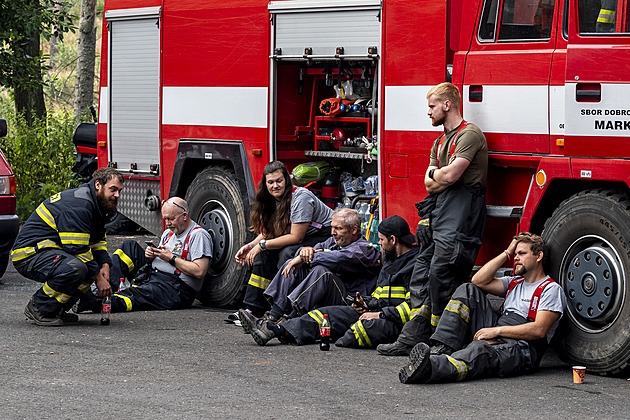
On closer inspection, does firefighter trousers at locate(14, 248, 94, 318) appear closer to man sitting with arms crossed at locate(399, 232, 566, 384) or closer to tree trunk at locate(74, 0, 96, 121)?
man sitting with arms crossed at locate(399, 232, 566, 384)

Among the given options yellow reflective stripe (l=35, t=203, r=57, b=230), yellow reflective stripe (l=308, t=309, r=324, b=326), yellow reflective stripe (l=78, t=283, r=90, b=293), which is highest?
yellow reflective stripe (l=35, t=203, r=57, b=230)

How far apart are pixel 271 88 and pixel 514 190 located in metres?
2.75

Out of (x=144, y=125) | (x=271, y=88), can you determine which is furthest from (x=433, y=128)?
(x=144, y=125)

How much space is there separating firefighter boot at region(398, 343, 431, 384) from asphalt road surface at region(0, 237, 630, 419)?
65 millimetres

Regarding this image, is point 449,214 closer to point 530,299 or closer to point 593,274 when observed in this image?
point 530,299

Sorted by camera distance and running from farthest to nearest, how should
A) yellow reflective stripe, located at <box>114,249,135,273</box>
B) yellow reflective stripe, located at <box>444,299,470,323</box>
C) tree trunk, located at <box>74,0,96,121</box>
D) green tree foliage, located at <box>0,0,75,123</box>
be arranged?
tree trunk, located at <box>74,0,96,121</box>, green tree foliage, located at <box>0,0,75,123</box>, yellow reflective stripe, located at <box>114,249,135,273</box>, yellow reflective stripe, located at <box>444,299,470,323</box>

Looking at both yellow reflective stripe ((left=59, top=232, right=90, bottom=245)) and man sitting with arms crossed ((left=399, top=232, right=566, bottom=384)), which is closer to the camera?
man sitting with arms crossed ((left=399, top=232, right=566, bottom=384))

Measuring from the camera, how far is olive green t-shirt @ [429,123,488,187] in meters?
6.75

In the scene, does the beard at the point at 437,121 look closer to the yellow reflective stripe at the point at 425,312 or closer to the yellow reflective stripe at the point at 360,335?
the yellow reflective stripe at the point at 425,312

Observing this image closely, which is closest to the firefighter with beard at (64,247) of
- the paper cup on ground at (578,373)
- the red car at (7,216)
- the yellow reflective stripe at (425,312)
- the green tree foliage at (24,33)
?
the red car at (7,216)

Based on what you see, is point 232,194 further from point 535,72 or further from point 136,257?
point 535,72

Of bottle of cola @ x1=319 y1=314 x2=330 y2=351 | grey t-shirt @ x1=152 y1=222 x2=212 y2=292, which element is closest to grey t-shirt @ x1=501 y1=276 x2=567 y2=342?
bottle of cola @ x1=319 y1=314 x2=330 y2=351

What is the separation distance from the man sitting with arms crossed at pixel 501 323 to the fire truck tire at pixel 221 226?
3.14 m

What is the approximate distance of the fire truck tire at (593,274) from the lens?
241 inches
